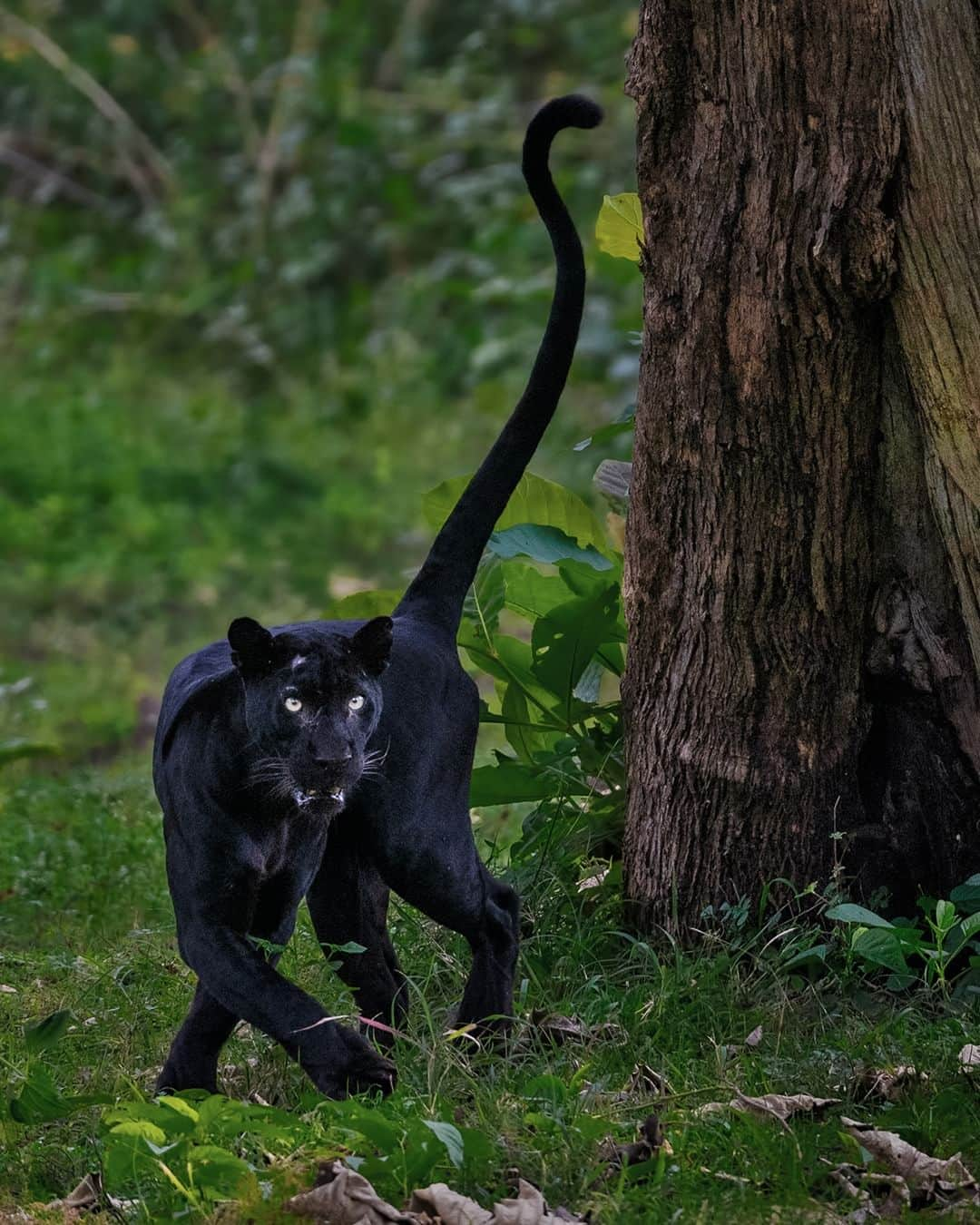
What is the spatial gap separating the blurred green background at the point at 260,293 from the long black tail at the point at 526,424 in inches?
135

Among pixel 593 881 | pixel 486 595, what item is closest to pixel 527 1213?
pixel 593 881

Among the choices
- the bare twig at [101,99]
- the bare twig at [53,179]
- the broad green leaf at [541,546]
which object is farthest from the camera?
the bare twig at [53,179]

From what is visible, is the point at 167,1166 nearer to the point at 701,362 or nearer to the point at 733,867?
the point at 733,867

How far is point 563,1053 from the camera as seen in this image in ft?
10.0

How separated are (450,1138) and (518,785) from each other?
146cm

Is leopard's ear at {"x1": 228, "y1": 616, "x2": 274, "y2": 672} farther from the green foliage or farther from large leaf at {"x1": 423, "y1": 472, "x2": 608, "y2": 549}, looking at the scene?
large leaf at {"x1": 423, "y1": 472, "x2": 608, "y2": 549}

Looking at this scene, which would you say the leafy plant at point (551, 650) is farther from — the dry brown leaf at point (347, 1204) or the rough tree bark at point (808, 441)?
the dry brown leaf at point (347, 1204)

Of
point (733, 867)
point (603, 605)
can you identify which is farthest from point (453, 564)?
point (733, 867)

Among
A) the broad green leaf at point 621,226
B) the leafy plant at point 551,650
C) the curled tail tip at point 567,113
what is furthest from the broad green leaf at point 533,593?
the curled tail tip at point 567,113

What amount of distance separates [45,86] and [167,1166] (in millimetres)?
9319

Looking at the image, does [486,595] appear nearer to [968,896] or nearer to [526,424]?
[526,424]

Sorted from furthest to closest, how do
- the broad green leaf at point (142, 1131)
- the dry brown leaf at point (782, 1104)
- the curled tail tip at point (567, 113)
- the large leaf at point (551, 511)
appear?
the large leaf at point (551, 511) → the curled tail tip at point (567, 113) → the dry brown leaf at point (782, 1104) → the broad green leaf at point (142, 1131)

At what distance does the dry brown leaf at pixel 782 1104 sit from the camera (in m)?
2.72

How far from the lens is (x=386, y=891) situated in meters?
3.37
